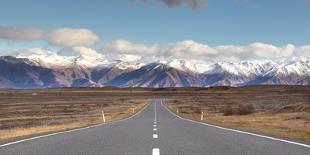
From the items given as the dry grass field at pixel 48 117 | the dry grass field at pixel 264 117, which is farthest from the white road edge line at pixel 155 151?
the dry grass field at pixel 48 117

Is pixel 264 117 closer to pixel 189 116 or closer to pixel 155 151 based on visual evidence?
pixel 189 116

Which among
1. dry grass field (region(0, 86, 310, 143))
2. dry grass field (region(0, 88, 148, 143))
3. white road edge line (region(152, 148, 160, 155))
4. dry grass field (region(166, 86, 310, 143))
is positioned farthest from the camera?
dry grass field (region(0, 88, 148, 143))

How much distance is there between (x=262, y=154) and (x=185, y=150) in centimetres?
232

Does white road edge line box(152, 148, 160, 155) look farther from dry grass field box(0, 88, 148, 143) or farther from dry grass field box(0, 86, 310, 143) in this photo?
dry grass field box(0, 88, 148, 143)

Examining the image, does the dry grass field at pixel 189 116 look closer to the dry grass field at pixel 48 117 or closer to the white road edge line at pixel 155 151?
the dry grass field at pixel 48 117

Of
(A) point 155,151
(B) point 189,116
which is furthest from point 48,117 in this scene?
(A) point 155,151

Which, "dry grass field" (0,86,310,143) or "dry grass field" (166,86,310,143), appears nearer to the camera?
"dry grass field" (166,86,310,143)

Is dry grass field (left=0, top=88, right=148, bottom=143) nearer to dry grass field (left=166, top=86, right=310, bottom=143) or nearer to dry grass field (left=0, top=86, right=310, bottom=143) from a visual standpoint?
dry grass field (left=0, top=86, right=310, bottom=143)

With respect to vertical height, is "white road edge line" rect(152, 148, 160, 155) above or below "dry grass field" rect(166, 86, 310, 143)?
above

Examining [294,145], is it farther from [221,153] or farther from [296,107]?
[296,107]

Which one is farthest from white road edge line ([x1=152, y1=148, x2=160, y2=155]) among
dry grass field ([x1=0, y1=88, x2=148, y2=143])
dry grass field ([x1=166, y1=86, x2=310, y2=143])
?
dry grass field ([x1=0, y1=88, x2=148, y2=143])

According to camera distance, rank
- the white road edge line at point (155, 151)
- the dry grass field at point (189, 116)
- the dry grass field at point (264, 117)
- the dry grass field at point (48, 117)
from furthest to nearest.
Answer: the dry grass field at point (48, 117) < the dry grass field at point (189, 116) < the dry grass field at point (264, 117) < the white road edge line at point (155, 151)

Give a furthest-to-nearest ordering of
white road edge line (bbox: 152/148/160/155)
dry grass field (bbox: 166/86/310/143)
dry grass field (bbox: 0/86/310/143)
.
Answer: dry grass field (bbox: 0/86/310/143), dry grass field (bbox: 166/86/310/143), white road edge line (bbox: 152/148/160/155)

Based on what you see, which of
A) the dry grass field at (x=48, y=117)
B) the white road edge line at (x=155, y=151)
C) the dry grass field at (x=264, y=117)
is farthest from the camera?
the dry grass field at (x=48, y=117)
